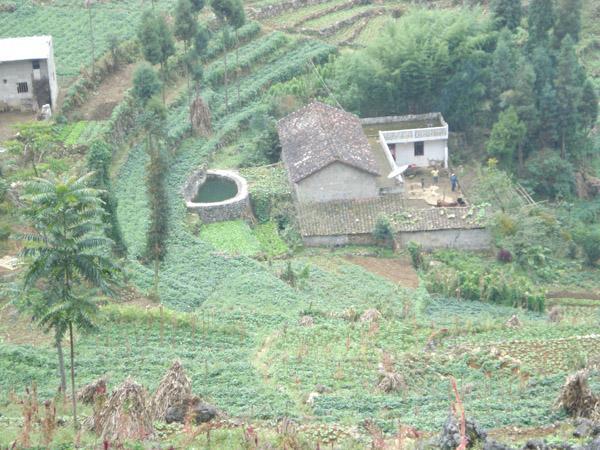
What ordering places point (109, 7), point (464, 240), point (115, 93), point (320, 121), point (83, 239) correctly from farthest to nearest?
point (109, 7) → point (115, 93) → point (320, 121) → point (464, 240) → point (83, 239)

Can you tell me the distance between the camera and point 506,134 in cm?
4250

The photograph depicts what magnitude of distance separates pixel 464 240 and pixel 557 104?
801 centimetres

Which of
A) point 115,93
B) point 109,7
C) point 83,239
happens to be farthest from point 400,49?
point 83,239

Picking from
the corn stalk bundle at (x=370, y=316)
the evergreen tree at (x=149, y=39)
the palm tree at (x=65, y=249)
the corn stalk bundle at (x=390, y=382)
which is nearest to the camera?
the palm tree at (x=65, y=249)

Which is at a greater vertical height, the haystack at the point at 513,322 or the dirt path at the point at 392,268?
the dirt path at the point at 392,268

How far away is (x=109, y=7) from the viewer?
53.2 metres

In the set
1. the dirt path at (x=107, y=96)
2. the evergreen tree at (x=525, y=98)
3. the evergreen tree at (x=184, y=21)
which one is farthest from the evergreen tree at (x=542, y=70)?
the dirt path at (x=107, y=96)

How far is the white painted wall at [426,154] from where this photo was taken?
4334cm

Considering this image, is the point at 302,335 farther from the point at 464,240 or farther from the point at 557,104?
the point at 557,104

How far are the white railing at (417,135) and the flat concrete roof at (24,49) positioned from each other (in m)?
12.3

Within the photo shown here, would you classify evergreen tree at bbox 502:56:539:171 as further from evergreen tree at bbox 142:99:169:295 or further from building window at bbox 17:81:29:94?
building window at bbox 17:81:29:94

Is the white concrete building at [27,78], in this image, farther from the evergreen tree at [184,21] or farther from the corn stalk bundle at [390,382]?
the corn stalk bundle at [390,382]

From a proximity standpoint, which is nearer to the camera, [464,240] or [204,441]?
[204,441]

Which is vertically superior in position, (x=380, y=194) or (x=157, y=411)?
(x=380, y=194)
